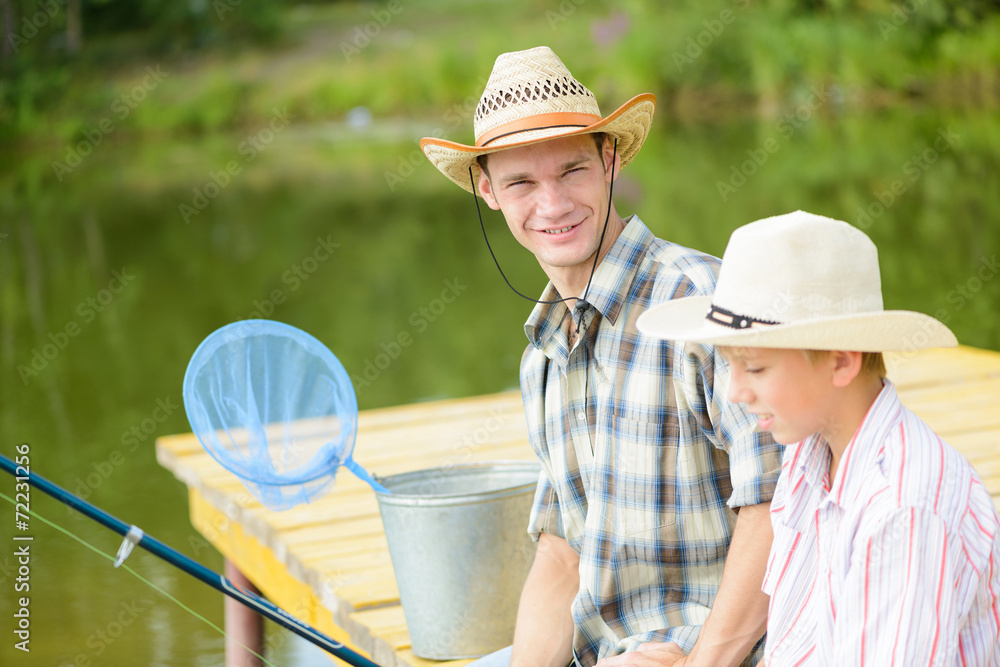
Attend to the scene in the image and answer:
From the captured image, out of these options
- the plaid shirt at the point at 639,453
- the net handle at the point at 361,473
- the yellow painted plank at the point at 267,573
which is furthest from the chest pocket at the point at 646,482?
the yellow painted plank at the point at 267,573

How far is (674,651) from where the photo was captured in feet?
5.68

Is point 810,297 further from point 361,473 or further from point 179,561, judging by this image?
point 361,473

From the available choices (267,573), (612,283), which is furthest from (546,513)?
(267,573)

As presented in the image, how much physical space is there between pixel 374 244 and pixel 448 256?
1057 millimetres

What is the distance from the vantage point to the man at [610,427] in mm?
1659

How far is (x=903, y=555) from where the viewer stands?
48.2 inches

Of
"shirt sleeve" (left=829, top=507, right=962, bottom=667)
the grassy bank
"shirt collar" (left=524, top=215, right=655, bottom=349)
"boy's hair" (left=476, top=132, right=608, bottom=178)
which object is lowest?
"shirt sleeve" (left=829, top=507, right=962, bottom=667)

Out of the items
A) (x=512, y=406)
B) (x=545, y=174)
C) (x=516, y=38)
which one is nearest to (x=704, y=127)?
(x=516, y=38)

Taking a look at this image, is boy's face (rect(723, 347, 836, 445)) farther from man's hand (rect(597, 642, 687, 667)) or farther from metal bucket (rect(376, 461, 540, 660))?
metal bucket (rect(376, 461, 540, 660))

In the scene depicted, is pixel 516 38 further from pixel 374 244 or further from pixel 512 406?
pixel 512 406

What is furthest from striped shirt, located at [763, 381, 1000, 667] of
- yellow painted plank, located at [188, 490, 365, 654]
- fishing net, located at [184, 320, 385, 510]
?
yellow painted plank, located at [188, 490, 365, 654]

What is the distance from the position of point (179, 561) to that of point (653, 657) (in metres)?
0.67

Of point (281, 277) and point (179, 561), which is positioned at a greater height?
point (281, 277)

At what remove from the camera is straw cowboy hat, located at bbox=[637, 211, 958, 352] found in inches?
51.4
